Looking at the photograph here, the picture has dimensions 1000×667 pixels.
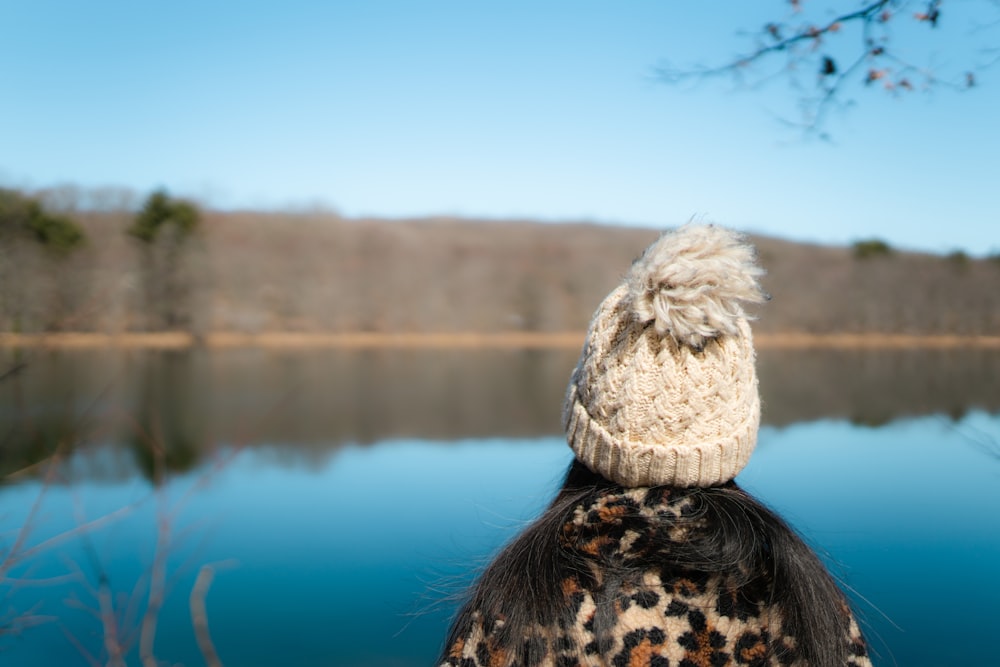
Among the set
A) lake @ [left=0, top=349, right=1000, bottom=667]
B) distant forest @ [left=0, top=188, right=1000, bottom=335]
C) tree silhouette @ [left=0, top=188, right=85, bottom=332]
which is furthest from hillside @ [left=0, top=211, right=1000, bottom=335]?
tree silhouette @ [left=0, top=188, right=85, bottom=332]

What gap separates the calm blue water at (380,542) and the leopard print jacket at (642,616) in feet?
1.51

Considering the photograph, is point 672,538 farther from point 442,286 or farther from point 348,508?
point 442,286

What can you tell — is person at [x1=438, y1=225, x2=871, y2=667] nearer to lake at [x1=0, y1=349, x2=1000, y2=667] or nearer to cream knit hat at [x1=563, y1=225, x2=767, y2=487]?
cream knit hat at [x1=563, y1=225, x2=767, y2=487]

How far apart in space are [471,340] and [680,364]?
18.6 metres

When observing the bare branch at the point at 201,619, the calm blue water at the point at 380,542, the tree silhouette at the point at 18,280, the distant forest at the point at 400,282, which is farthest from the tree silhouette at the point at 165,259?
the bare branch at the point at 201,619

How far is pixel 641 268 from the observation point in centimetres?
96

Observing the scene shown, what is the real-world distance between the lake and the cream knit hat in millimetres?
204

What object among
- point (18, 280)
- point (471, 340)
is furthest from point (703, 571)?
point (471, 340)

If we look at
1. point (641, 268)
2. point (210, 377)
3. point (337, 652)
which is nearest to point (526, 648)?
point (641, 268)

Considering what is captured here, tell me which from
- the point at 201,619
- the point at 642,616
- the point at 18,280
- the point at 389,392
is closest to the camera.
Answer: the point at 201,619

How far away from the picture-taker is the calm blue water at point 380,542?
11.7 ft

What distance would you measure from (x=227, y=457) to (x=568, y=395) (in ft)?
1.88

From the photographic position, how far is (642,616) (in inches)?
36.5

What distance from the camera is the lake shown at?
61.6 inches
